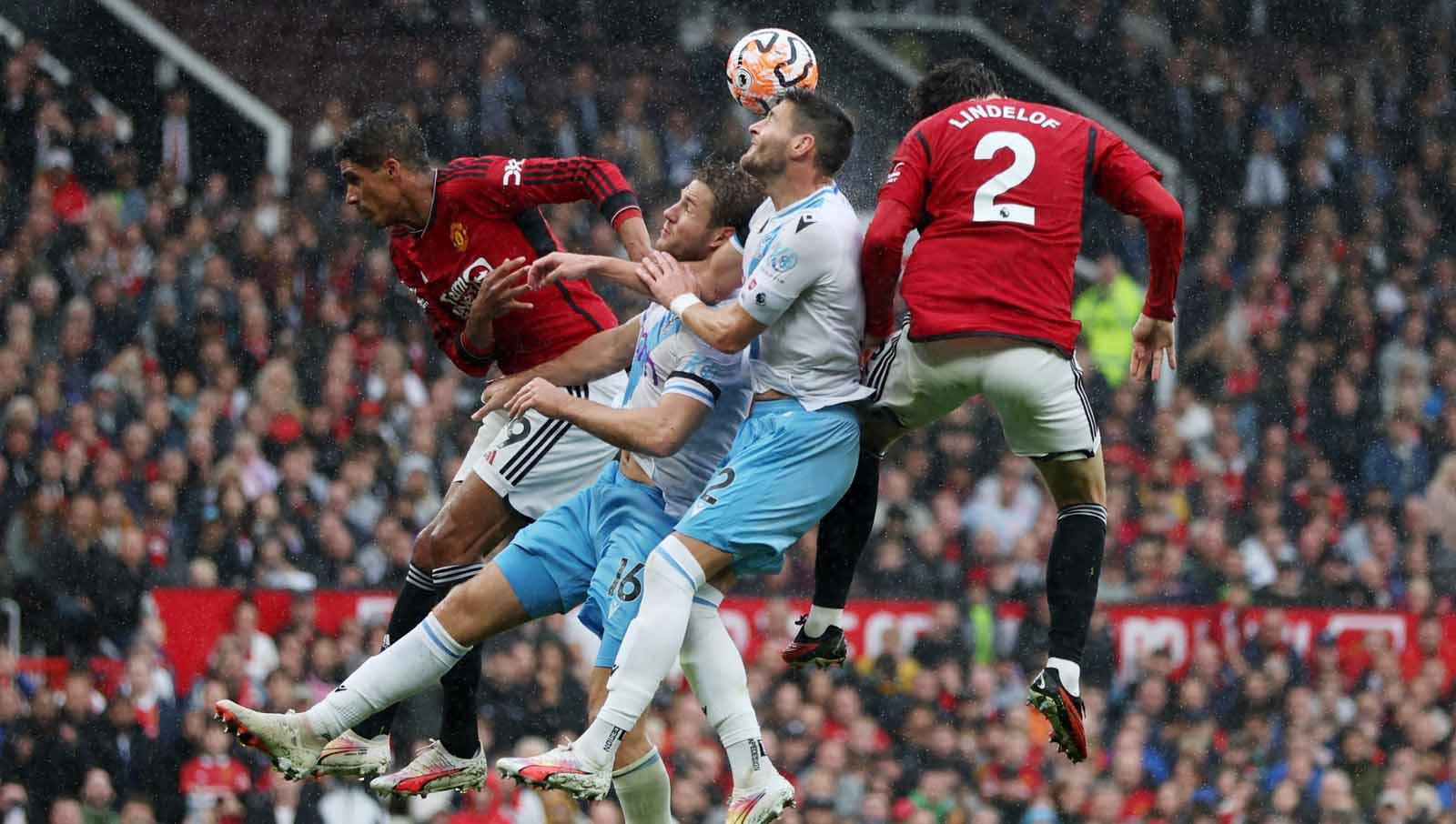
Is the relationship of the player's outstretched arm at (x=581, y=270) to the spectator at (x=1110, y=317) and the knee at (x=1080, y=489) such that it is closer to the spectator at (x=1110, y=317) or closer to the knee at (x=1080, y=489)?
the knee at (x=1080, y=489)

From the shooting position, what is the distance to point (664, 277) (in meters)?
6.92

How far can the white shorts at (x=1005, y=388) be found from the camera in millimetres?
6801

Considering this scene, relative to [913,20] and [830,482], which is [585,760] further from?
[913,20]

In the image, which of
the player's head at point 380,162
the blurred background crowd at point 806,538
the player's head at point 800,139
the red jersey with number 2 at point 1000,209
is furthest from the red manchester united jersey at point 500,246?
the blurred background crowd at point 806,538

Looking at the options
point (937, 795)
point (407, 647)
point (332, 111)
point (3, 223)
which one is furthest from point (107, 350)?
point (407, 647)

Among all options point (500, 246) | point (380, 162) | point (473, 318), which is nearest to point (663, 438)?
point (473, 318)

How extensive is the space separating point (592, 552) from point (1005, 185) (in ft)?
6.25

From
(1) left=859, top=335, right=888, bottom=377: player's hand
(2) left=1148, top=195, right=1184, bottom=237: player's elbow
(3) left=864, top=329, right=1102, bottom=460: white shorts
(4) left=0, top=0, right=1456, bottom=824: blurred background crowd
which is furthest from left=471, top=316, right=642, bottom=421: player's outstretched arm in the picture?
(4) left=0, top=0, right=1456, bottom=824: blurred background crowd

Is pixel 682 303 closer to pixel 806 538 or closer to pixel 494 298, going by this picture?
pixel 494 298

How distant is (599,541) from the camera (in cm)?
717

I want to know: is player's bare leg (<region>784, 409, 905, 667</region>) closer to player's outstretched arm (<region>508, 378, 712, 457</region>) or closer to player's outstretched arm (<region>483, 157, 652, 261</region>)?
player's outstretched arm (<region>508, 378, 712, 457</region>)

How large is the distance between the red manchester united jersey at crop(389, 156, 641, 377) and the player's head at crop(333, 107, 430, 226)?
121 millimetres

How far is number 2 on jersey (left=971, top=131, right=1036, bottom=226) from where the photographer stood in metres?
6.78

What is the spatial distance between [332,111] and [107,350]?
364cm
